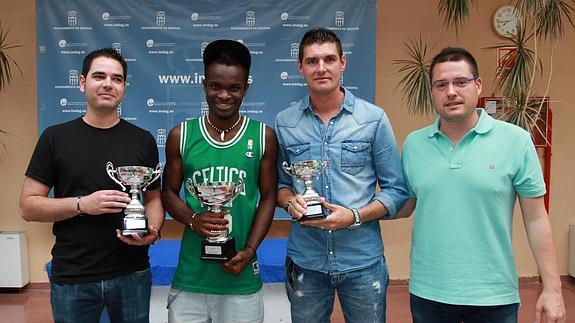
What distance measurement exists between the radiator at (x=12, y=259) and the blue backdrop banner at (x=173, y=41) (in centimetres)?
102

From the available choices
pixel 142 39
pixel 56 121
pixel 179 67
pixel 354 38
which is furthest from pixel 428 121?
pixel 56 121

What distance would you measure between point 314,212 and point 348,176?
26cm

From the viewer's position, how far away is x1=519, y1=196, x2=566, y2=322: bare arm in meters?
1.72

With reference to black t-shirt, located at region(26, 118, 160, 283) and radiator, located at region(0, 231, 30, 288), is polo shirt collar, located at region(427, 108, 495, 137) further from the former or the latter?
radiator, located at region(0, 231, 30, 288)

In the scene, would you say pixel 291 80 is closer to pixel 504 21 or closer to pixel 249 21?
pixel 249 21

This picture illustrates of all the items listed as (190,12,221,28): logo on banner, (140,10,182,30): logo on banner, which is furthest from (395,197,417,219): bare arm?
(140,10,182,30): logo on banner

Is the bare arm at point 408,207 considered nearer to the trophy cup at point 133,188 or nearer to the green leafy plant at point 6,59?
the trophy cup at point 133,188

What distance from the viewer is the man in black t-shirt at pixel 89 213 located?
1.87 metres

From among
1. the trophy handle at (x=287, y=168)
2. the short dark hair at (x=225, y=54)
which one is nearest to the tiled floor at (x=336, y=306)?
the trophy handle at (x=287, y=168)

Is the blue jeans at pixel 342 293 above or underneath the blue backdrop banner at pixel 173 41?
underneath

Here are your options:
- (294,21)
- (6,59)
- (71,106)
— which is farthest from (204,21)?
(6,59)

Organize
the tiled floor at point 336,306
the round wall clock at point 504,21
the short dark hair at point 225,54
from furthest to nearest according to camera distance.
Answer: the round wall clock at point 504,21, the tiled floor at point 336,306, the short dark hair at point 225,54

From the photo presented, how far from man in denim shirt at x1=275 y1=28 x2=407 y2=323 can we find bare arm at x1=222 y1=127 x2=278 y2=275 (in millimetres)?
74

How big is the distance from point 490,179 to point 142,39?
322cm
